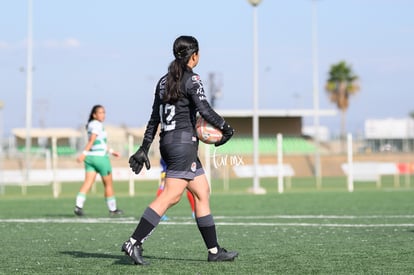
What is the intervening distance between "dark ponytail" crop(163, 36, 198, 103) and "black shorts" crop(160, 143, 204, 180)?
0.43 meters

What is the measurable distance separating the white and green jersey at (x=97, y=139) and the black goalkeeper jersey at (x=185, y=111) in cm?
792

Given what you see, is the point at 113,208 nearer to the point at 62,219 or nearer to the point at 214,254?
the point at 62,219

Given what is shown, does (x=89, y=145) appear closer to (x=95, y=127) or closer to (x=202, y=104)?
(x=95, y=127)

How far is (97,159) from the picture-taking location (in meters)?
16.2

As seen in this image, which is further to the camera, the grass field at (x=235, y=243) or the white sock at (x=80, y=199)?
the white sock at (x=80, y=199)

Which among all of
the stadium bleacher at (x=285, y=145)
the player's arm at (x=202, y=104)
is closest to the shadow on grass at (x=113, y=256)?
the player's arm at (x=202, y=104)

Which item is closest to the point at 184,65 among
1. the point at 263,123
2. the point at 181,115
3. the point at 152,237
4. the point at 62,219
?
the point at 181,115

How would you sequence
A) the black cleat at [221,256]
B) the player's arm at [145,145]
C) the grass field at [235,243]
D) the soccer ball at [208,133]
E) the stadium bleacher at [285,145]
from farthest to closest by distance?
1. the stadium bleacher at [285,145]
2. the player's arm at [145,145]
3. the black cleat at [221,256]
4. the soccer ball at [208,133]
5. the grass field at [235,243]

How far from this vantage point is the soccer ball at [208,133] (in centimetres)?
820

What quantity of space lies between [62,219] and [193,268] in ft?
26.6

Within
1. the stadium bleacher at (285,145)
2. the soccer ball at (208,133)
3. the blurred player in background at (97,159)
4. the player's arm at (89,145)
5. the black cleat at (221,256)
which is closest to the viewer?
the soccer ball at (208,133)

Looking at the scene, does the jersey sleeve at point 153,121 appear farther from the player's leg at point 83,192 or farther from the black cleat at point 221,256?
the player's leg at point 83,192

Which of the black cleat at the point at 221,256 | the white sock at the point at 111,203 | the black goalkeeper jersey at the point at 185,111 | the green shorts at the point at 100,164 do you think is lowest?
the black cleat at the point at 221,256

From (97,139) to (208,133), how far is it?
27.3ft
